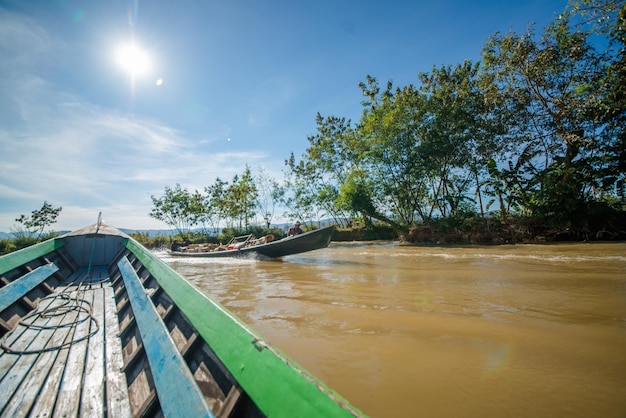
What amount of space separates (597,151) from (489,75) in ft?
19.2

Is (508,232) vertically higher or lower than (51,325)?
higher

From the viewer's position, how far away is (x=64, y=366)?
6.19 feet

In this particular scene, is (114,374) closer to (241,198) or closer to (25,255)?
(25,255)

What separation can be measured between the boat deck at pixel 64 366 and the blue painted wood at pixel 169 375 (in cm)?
24

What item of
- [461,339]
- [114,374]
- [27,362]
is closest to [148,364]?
[114,374]

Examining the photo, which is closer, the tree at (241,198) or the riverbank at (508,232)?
the riverbank at (508,232)

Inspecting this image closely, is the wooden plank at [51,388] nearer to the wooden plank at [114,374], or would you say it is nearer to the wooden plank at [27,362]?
the wooden plank at [27,362]

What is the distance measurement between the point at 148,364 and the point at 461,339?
277cm

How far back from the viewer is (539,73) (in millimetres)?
12383

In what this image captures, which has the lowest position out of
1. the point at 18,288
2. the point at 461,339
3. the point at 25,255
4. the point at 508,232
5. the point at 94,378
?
the point at 461,339

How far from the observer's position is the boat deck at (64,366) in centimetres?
148

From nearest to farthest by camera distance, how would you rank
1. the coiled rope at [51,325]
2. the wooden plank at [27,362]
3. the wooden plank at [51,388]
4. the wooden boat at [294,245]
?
1. the wooden plank at [51,388]
2. the wooden plank at [27,362]
3. the coiled rope at [51,325]
4. the wooden boat at [294,245]

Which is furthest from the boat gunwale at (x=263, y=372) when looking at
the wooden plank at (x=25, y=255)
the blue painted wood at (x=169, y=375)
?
the wooden plank at (x=25, y=255)

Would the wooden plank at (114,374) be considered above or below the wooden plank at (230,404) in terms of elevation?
below
